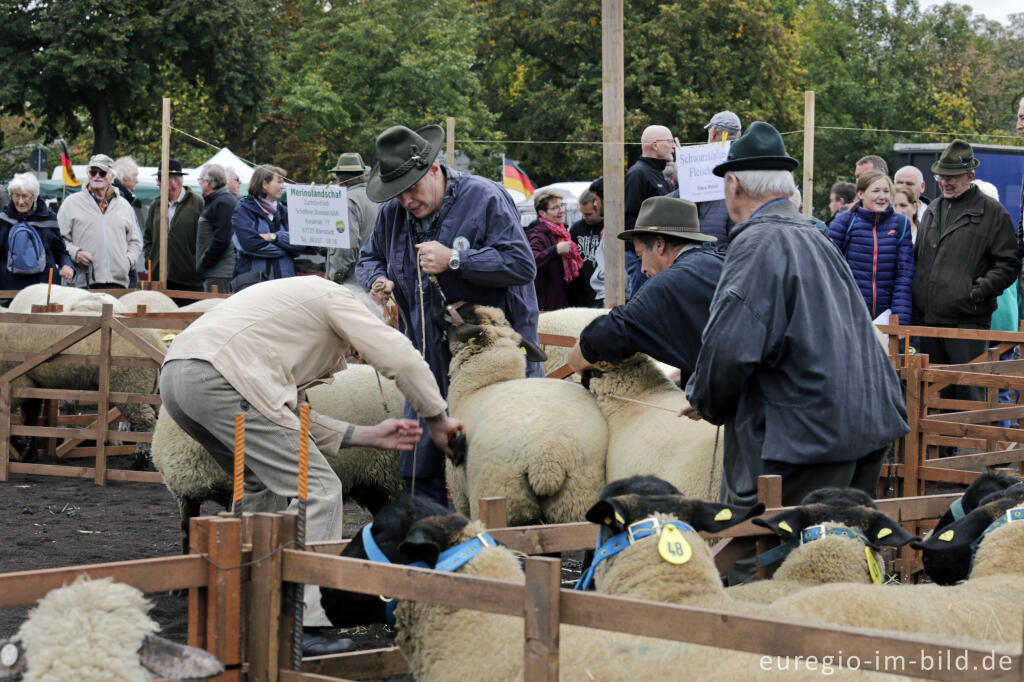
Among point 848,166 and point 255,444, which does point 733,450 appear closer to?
point 255,444

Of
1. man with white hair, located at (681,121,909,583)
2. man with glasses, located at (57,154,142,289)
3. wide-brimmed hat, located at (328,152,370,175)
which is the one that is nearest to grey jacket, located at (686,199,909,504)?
man with white hair, located at (681,121,909,583)

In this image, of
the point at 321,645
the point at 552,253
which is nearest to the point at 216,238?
the point at 552,253

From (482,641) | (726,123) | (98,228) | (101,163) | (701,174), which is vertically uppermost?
(726,123)

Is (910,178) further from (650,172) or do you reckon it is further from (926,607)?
(926,607)

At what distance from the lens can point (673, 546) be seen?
116 inches

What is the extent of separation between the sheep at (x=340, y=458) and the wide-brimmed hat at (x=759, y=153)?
8.83 ft

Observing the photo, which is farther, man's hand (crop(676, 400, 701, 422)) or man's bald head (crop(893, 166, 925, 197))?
man's bald head (crop(893, 166, 925, 197))

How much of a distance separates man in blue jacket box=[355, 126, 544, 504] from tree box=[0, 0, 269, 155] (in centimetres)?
2706

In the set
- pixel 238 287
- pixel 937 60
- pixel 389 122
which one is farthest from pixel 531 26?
pixel 238 287

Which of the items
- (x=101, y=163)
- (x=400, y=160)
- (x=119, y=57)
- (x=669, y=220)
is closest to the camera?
(x=669, y=220)

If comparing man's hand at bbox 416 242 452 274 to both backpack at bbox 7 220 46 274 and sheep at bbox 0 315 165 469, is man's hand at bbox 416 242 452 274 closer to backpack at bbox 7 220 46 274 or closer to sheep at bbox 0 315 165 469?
sheep at bbox 0 315 165 469

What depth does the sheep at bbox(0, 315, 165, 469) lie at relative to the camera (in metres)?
9.18

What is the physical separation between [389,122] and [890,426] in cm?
3162

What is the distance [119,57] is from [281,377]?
28.9 metres
